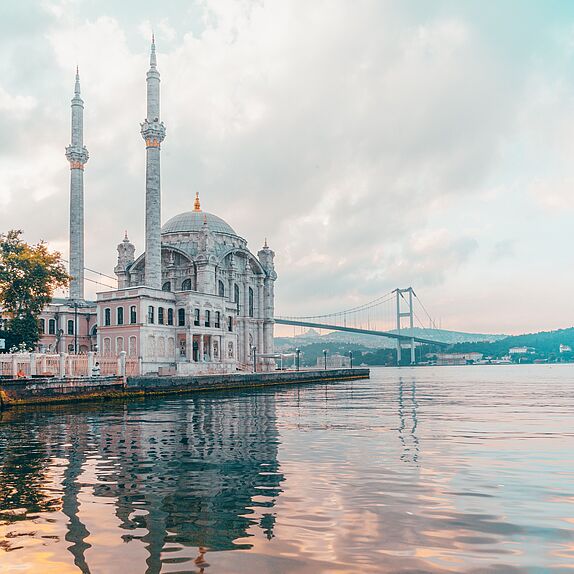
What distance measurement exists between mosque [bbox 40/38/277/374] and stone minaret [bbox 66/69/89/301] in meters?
0.10

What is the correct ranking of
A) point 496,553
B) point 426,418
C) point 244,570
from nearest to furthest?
1. point 244,570
2. point 496,553
3. point 426,418

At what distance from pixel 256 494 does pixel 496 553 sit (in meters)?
4.30

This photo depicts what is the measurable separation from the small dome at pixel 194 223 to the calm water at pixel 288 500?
58.7 meters

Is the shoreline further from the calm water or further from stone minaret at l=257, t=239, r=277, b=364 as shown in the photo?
stone minaret at l=257, t=239, r=277, b=364

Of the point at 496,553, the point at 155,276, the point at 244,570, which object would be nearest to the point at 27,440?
the point at 244,570

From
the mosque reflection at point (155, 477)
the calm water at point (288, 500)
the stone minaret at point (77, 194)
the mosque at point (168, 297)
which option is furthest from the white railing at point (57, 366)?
the stone minaret at point (77, 194)

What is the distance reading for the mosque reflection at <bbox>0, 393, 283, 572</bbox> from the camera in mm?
8352

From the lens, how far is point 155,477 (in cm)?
1201

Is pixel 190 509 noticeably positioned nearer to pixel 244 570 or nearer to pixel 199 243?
pixel 244 570

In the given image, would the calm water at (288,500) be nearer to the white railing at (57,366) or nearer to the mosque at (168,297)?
the white railing at (57,366)

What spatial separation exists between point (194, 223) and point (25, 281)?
36415mm

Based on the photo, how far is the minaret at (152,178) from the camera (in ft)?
189

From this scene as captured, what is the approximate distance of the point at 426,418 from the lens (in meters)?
24.0

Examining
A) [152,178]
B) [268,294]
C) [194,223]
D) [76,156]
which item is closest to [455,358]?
[268,294]
